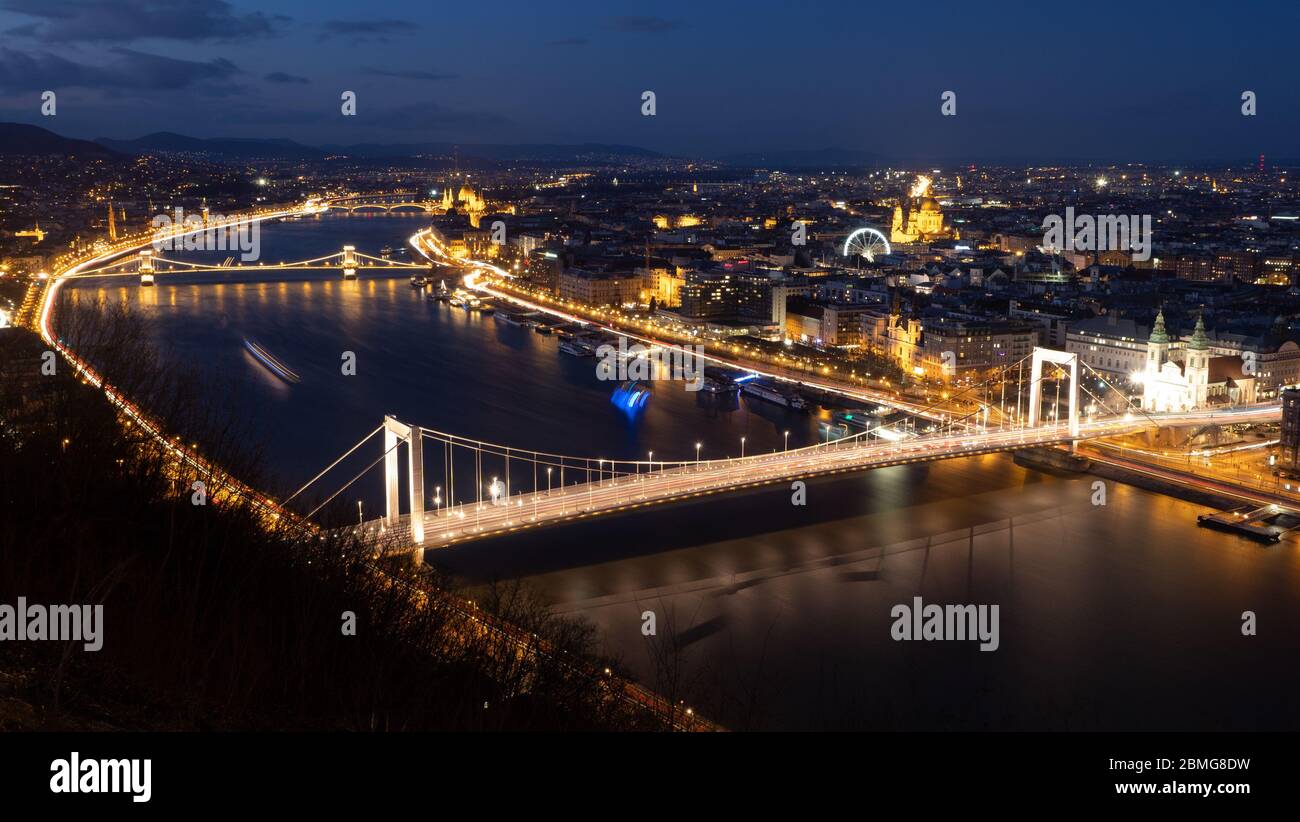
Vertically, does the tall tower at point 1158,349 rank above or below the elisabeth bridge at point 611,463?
above

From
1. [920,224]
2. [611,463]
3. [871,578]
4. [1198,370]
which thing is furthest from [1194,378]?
[920,224]

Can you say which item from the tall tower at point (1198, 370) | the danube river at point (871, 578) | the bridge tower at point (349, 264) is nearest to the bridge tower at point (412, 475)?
the danube river at point (871, 578)

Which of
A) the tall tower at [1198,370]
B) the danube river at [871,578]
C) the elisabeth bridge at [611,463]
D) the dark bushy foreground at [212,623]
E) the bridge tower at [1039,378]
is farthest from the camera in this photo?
the tall tower at [1198,370]

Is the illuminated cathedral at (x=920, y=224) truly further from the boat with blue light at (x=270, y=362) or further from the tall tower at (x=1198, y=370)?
the boat with blue light at (x=270, y=362)

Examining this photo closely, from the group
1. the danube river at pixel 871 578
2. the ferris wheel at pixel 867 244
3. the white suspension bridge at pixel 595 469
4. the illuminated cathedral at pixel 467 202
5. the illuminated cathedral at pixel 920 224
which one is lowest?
the danube river at pixel 871 578

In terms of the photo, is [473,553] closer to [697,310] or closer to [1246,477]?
[1246,477]

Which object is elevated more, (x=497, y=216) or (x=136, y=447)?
(x=497, y=216)
